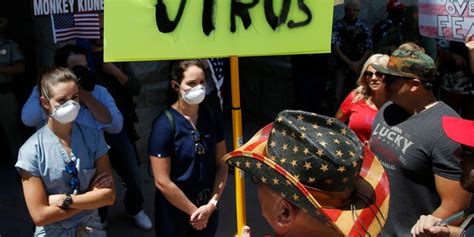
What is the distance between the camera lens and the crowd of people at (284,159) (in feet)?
5.97

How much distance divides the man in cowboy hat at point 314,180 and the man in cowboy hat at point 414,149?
899 mm

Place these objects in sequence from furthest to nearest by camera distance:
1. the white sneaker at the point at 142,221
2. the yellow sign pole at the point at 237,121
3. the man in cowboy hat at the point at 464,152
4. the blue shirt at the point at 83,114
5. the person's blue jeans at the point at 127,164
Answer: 1. the white sneaker at the point at 142,221
2. the person's blue jeans at the point at 127,164
3. the blue shirt at the point at 83,114
4. the yellow sign pole at the point at 237,121
5. the man in cowboy hat at the point at 464,152

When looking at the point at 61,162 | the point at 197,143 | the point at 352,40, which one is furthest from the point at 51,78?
the point at 352,40

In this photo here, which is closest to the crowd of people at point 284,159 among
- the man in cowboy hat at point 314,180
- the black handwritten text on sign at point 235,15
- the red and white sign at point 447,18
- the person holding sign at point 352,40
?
the man in cowboy hat at point 314,180

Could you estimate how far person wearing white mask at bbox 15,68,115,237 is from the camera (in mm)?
2898

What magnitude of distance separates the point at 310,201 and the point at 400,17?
592 centimetres

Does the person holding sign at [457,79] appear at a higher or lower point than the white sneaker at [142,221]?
higher

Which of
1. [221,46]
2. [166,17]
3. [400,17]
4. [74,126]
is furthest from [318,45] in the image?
[400,17]

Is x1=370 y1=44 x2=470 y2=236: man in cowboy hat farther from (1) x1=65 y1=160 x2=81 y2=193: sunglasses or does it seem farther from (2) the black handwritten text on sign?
(1) x1=65 y1=160 x2=81 y2=193: sunglasses

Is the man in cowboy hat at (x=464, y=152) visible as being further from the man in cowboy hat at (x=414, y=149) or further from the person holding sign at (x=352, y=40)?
the person holding sign at (x=352, y=40)

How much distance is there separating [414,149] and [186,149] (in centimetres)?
121

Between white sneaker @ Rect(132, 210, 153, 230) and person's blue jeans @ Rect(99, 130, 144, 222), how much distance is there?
0.04m

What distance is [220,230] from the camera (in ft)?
16.2

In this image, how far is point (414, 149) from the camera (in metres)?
2.83
